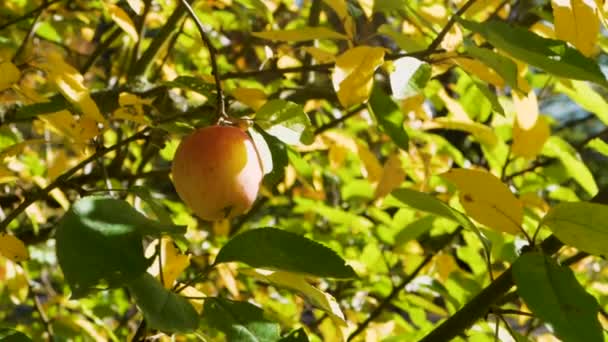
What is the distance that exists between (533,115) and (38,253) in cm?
172

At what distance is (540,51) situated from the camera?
71 cm

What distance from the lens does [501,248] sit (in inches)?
44.3

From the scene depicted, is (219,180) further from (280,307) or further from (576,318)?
(280,307)

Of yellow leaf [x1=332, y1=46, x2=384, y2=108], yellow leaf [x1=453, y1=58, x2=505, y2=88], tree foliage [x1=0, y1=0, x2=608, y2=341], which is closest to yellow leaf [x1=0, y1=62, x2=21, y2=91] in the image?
tree foliage [x1=0, y1=0, x2=608, y2=341]

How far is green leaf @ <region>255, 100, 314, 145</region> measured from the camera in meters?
0.86

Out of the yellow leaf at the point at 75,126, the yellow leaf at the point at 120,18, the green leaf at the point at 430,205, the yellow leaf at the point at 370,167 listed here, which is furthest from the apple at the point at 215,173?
the yellow leaf at the point at 370,167

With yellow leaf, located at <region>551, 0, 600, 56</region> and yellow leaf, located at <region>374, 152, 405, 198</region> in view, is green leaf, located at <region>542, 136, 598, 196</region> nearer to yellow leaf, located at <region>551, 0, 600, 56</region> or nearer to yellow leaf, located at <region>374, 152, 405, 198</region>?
yellow leaf, located at <region>374, 152, 405, 198</region>

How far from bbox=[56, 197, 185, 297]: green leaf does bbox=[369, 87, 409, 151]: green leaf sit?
0.40 meters

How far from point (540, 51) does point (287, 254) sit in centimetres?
26

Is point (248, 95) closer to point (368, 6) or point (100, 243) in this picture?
point (368, 6)

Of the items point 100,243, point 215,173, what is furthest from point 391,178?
point 100,243

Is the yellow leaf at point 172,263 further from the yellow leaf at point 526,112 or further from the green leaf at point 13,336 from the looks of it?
the yellow leaf at point 526,112

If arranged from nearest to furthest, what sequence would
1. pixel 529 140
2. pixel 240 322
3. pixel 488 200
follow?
pixel 240 322
pixel 488 200
pixel 529 140

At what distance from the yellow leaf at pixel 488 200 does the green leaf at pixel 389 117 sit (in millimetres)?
157
